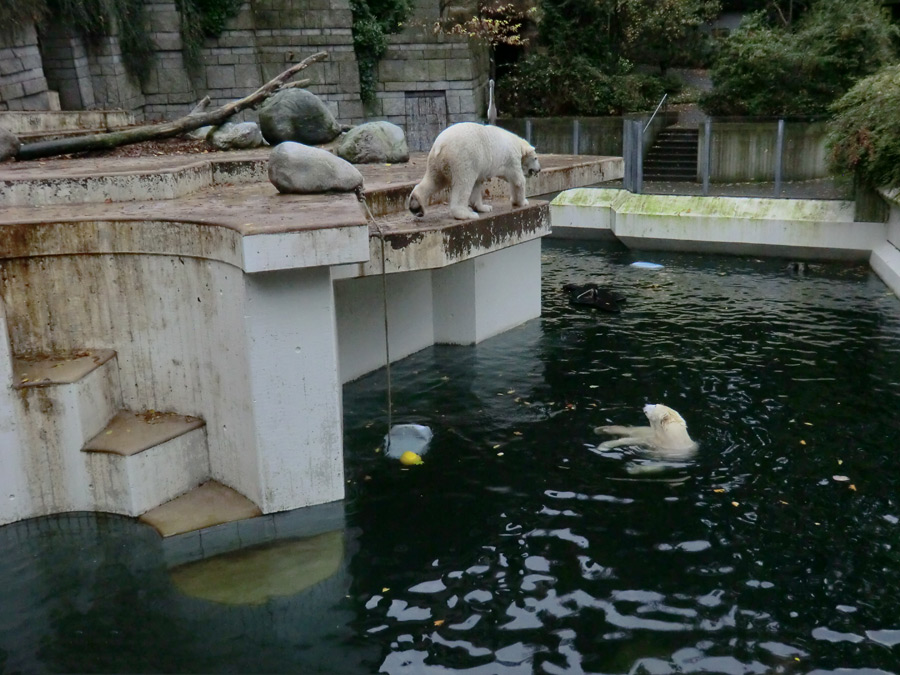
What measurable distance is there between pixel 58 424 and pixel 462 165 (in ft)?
16.2

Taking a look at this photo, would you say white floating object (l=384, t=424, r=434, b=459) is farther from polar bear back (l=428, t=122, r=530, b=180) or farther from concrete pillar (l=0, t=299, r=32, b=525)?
concrete pillar (l=0, t=299, r=32, b=525)

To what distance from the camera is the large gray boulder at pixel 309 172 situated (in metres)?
9.49

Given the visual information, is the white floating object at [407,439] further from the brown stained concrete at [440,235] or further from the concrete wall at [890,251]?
the concrete wall at [890,251]

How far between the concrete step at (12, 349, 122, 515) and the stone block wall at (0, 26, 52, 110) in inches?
442

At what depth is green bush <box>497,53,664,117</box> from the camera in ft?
86.6

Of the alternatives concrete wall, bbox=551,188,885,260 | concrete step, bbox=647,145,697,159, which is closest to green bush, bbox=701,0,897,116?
concrete step, bbox=647,145,697,159

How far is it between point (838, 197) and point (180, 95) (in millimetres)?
15089

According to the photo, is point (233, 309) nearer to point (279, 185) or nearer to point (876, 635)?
point (279, 185)

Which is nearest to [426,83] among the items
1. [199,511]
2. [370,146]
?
[370,146]

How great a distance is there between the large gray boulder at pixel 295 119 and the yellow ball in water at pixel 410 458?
22.1 feet

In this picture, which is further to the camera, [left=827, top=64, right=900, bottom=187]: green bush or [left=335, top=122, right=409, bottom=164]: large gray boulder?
[left=827, top=64, right=900, bottom=187]: green bush

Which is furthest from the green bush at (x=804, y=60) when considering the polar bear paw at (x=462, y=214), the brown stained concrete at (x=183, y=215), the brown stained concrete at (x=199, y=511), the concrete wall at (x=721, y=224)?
the brown stained concrete at (x=199, y=511)

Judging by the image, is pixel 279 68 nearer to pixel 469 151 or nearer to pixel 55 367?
pixel 469 151

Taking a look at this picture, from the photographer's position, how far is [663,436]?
8727 millimetres
